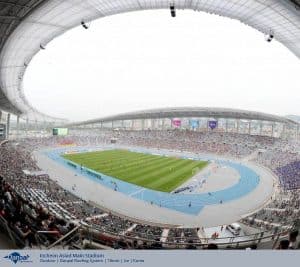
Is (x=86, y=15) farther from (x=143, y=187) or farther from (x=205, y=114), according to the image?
(x=205, y=114)

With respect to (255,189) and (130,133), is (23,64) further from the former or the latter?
(130,133)

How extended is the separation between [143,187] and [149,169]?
801 centimetres

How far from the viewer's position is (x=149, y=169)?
32.7m

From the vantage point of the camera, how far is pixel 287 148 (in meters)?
44.8

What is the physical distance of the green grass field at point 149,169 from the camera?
26.8m

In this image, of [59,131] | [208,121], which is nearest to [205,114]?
[208,121]

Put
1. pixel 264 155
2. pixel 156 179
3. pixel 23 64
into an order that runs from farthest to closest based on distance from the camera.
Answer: pixel 264 155
pixel 156 179
pixel 23 64

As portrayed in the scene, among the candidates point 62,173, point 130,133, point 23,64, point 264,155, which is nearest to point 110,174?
point 62,173

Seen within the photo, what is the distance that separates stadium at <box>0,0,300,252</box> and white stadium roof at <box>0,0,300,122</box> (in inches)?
3.1

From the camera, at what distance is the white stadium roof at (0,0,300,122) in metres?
13.5

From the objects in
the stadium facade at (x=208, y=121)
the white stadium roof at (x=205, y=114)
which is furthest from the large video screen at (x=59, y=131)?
the white stadium roof at (x=205, y=114)

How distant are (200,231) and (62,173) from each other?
17628 millimetres
